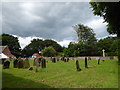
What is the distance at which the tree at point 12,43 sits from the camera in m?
80.2

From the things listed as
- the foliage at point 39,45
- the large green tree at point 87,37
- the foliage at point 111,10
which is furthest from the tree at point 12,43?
the foliage at point 111,10

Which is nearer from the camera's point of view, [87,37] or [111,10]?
[111,10]

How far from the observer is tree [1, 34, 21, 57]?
80.2 metres

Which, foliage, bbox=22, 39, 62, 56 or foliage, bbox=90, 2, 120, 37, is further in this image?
foliage, bbox=22, 39, 62, 56

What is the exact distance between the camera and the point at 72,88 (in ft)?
21.0

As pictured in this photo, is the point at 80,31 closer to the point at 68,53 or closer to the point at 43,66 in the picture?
the point at 68,53

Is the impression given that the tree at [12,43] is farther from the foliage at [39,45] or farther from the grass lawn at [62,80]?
the grass lawn at [62,80]

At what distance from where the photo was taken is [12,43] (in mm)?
82125

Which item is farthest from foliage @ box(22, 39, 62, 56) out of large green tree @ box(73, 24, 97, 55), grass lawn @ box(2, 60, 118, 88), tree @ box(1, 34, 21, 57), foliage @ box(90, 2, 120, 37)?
grass lawn @ box(2, 60, 118, 88)

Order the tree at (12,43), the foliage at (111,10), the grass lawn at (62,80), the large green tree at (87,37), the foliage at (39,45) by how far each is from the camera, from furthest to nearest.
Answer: the foliage at (39,45) → the tree at (12,43) → the large green tree at (87,37) → the foliage at (111,10) → the grass lawn at (62,80)

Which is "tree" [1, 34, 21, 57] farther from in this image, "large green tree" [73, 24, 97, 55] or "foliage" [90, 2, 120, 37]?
"foliage" [90, 2, 120, 37]

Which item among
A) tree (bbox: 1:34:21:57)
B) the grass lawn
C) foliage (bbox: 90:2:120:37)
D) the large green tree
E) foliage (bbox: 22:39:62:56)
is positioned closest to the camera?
the grass lawn

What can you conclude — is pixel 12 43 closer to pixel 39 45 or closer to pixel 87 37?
pixel 39 45

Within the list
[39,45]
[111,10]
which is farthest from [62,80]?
[39,45]
